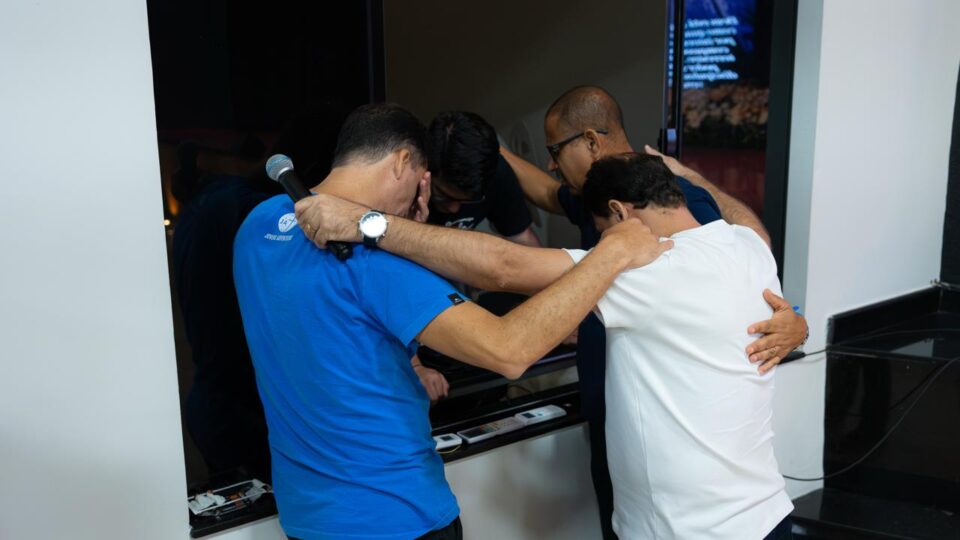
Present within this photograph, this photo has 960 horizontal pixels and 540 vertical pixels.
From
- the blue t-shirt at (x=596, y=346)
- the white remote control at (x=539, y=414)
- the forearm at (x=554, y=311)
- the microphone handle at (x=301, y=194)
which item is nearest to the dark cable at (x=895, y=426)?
the white remote control at (x=539, y=414)

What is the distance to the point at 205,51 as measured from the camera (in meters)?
1.71

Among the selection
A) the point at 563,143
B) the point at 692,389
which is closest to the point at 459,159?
the point at 563,143

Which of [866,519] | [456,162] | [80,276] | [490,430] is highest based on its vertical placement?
[456,162]

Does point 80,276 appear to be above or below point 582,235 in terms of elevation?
above

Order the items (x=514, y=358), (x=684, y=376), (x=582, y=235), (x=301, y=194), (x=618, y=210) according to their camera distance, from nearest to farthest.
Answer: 1. (x=514, y=358)
2. (x=301, y=194)
3. (x=684, y=376)
4. (x=618, y=210)
5. (x=582, y=235)

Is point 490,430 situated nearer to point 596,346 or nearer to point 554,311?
point 596,346

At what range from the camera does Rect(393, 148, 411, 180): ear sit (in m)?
1.51

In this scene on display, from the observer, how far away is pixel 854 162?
296 cm

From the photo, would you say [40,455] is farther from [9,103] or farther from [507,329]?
[507,329]

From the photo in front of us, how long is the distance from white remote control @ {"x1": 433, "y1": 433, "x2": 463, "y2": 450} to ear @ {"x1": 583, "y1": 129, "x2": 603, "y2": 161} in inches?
33.0

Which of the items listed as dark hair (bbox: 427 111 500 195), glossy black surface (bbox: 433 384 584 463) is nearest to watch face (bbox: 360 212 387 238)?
dark hair (bbox: 427 111 500 195)

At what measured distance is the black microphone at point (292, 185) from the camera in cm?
134

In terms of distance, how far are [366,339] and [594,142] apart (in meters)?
1.11

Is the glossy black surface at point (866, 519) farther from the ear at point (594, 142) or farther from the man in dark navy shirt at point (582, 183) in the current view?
the ear at point (594, 142)
